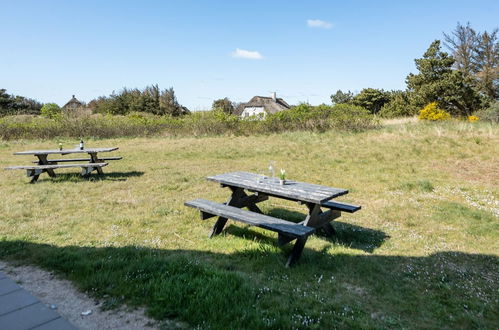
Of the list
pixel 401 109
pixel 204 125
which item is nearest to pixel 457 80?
pixel 401 109

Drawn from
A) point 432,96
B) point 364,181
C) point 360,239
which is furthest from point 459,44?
point 360,239

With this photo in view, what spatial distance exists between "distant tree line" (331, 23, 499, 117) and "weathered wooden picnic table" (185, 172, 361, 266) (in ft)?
92.2

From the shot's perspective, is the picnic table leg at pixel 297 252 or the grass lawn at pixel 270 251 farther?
the picnic table leg at pixel 297 252

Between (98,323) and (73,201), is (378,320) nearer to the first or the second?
(98,323)

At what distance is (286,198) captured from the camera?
430 centimetres

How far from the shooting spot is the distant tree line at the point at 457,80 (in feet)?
89.2

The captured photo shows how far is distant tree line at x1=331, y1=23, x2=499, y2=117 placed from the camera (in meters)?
27.2

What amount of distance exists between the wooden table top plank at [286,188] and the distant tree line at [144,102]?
1163 inches

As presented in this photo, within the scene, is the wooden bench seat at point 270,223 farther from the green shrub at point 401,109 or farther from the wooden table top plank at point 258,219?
the green shrub at point 401,109

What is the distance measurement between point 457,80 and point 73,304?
3220 cm

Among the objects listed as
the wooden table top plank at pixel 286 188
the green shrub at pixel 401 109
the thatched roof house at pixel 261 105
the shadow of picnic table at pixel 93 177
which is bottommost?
the shadow of picnic table at pixel 93 177

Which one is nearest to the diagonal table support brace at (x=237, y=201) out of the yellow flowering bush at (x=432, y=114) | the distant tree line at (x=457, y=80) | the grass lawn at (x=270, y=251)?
the grass lawn at (x=270, y=251)

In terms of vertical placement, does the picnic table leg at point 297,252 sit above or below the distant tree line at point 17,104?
below

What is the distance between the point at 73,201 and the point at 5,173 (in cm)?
446
